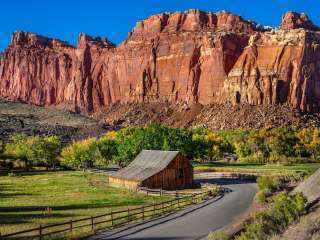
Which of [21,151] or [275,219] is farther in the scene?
[21,151]

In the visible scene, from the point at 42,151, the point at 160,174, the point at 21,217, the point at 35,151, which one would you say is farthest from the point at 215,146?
the point at 21,217

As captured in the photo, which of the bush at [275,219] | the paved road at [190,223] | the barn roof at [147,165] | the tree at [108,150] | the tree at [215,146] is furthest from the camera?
the tree at [215,146]

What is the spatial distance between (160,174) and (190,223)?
23.9 metres

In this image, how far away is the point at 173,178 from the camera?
58781 millimetres

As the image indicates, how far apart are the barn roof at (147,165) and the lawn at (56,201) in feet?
8.07

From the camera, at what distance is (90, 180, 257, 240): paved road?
1176 inches

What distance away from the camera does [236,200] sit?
4594 cm

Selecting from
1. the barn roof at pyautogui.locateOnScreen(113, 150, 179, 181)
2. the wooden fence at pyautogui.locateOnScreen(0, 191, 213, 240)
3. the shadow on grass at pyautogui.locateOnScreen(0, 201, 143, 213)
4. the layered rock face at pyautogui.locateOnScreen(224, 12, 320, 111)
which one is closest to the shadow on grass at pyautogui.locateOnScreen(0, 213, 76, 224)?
the shadow on grass at pyautogui.locateOnScreen(0, 201, 143, 213)

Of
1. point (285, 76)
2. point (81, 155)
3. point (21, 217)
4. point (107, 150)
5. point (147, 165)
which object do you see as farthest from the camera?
point (285, 76)

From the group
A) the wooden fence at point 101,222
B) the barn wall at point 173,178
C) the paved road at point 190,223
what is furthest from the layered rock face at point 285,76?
the wooden fence at point 101,222

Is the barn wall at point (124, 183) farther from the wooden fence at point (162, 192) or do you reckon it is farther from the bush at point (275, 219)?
the bush at point (275, 219)

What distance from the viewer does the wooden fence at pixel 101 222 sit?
29.9 m

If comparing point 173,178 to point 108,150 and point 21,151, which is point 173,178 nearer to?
point 108,150

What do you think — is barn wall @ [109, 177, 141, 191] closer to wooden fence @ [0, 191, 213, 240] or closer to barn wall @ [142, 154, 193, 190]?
barn wall @ [142, 154, 193, 190]
